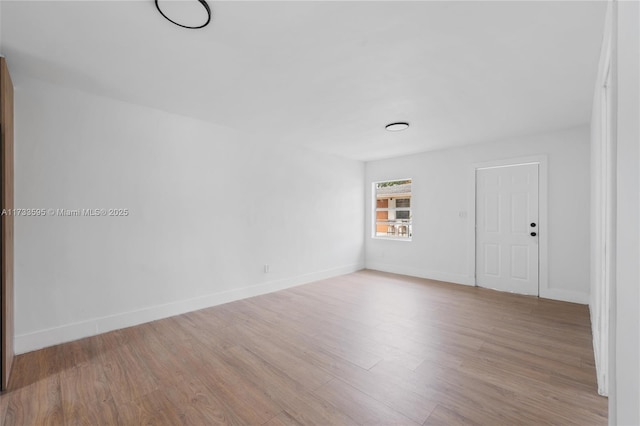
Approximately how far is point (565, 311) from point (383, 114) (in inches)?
135

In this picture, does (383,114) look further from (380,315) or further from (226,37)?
(380,315)

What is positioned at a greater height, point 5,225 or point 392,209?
point 392,209

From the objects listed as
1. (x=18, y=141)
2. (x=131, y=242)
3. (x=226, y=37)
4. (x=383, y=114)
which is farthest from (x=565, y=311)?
(x=18, y=141)

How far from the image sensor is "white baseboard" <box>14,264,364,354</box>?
2.69 m

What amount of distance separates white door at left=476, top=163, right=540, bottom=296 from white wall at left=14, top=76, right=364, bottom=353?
3191 mm

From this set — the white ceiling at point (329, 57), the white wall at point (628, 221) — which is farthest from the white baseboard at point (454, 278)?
the white wall at point (628, 221)

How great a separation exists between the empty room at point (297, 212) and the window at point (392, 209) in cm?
137

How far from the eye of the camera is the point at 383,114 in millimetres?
3578

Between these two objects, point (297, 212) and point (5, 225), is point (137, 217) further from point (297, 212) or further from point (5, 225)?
point (297, 212)

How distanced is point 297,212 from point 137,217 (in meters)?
2.48

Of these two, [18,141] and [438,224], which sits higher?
[18,141]

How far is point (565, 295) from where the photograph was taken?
4145 mm

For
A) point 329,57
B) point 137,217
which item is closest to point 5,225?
point 137,217

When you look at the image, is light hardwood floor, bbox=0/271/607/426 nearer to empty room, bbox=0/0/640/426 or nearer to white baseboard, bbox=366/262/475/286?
empty room, bbox=0/0/640/426
